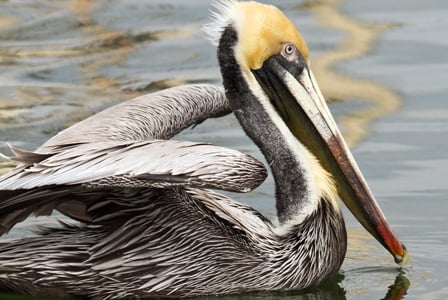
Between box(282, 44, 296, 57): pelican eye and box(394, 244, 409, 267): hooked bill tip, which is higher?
box(282, 44, 296, 57): pelican eye

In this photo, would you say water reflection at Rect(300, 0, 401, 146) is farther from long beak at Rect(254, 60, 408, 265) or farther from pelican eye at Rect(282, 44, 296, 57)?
pelican eye at Rect(282, 44, 296, 57)

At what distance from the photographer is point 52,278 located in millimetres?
6652

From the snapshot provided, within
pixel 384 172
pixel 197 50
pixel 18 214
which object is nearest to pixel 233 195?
pixel 384 172

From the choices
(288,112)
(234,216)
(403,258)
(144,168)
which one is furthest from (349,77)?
(144,168)

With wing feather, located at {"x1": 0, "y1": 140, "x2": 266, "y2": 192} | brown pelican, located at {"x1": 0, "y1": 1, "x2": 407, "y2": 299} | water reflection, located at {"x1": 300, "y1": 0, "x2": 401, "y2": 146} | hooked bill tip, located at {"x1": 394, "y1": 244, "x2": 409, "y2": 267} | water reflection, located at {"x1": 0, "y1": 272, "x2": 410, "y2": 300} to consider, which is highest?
wing feather, located at {"x1": 0, "y1": 140, "x2": 266, "y2": 192}

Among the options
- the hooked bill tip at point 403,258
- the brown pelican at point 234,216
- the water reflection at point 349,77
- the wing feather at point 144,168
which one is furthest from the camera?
the water reflection at point 349,77

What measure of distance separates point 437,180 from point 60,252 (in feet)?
6.99

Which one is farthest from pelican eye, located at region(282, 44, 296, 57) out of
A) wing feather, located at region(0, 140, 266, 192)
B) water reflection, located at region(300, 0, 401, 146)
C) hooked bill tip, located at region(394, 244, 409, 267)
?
water reflection, located at region(300, 0, 401, 146)

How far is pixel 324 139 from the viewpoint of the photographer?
6844 millimetres

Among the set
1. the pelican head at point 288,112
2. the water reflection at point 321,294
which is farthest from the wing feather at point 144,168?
the water reflection at point 321,294

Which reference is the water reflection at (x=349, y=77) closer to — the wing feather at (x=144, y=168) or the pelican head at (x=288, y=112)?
the pelican head at (x=288, y=112)

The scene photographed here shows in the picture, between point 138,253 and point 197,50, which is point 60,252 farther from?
point 197,50

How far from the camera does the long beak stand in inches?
267

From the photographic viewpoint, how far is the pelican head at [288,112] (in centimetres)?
680
